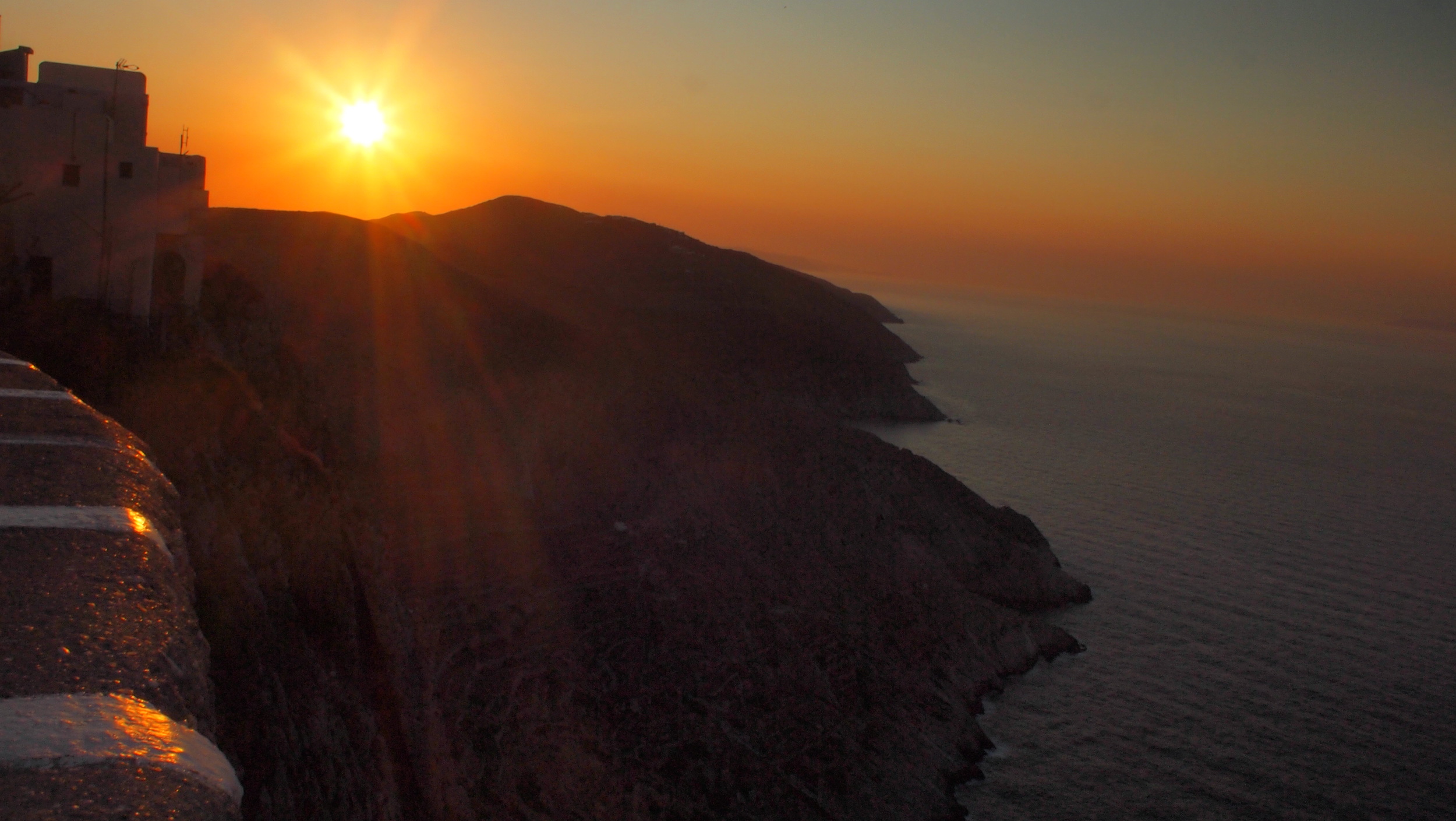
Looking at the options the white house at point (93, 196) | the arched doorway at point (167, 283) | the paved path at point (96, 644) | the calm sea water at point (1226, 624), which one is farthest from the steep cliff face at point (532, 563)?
the paved path at point (96, 644)

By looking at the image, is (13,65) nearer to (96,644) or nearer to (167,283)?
(167,283)

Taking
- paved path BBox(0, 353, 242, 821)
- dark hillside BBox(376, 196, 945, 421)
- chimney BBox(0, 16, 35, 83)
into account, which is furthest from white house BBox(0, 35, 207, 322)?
dark hillside BBox(376, 196, 945, 421)

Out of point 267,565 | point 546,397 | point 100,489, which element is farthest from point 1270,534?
point 100,489

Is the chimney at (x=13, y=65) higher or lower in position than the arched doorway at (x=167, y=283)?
higher

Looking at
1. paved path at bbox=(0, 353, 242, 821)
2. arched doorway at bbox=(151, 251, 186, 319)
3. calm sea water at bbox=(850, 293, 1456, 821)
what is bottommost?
calm sea water at bbox=(850, 293, 1456, 821)

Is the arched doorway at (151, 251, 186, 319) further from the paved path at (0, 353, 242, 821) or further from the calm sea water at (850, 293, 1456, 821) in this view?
the calm sea water at (850, 293, 1456, 821)

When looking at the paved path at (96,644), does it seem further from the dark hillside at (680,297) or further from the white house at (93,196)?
the dark hillside at (680,297)
